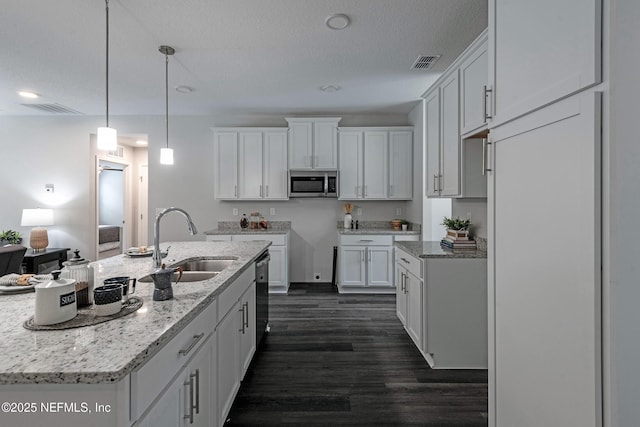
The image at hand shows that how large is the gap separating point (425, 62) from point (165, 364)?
336 cm

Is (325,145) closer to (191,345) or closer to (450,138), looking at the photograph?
(450,138)

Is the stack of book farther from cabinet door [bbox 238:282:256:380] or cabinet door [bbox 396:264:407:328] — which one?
cabinet door [bbox 238:282:256:380]

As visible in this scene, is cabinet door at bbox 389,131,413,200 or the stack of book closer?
the stack of book

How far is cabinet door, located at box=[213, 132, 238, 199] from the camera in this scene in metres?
4.81

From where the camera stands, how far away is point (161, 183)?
16.9 ft

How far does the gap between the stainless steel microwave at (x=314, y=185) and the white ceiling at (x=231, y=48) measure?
1067mm

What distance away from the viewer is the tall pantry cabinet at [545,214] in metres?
0.92

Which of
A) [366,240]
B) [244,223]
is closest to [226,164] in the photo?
[244,223]

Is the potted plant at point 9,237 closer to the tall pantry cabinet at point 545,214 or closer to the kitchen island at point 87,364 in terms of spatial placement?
the kitchen island at point 87,364

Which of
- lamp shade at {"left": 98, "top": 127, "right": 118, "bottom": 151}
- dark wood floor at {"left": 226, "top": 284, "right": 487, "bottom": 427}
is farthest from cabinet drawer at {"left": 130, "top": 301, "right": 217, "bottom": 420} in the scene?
lamp shade at {"left": 98, "top": 127, "right": 118, "bottom": 151}

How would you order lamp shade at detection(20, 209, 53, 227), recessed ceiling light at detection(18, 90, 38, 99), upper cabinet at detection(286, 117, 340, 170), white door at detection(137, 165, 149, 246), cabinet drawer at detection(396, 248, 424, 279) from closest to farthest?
cabinet drawer at detection(396, 248, 424, 279)
recessed ceiling light at detection(18, 90, 38, 99)
lamp shade at detection(20, 209, 53, 227)
upper cabinet at detection(286, 117, 340, 170)
white door at detection(137, 165, 149, 246)

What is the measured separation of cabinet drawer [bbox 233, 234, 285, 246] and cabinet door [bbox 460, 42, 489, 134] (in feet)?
9.45

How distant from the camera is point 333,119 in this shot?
4.69 meters

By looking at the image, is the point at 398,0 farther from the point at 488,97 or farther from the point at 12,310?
the point at 12,310
